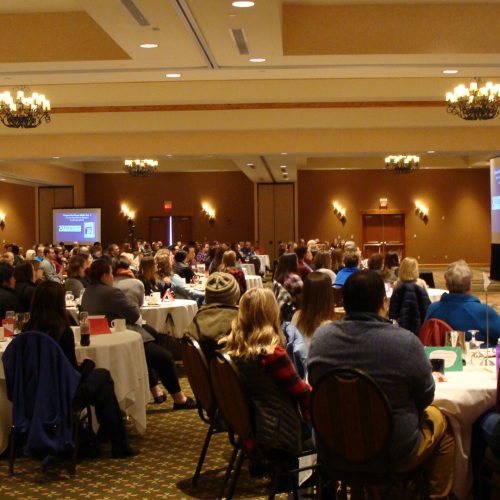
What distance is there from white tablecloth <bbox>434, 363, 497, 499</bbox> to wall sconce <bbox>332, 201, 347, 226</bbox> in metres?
25.4

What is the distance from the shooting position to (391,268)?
9.79 m

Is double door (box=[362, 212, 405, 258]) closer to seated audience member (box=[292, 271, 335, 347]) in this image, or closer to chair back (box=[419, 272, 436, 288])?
chair back (box=[419, 272, 436, 288])

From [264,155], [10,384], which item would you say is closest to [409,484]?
[10,384]

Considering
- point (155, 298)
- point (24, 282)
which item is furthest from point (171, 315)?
point (24, 282)

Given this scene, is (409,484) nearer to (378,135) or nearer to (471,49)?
(471,49)

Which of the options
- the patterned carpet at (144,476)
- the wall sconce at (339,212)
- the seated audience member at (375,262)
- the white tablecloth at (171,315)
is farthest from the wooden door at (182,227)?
the patterned carpet at (144,476)

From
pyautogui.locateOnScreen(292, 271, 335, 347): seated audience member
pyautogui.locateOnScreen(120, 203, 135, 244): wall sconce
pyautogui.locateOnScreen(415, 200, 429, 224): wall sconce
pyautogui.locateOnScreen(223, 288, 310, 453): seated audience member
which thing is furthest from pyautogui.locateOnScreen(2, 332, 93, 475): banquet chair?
pyautogui.locateOnScreen(415, 200, 429, 224): wall sconce

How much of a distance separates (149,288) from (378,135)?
8571 millimetres

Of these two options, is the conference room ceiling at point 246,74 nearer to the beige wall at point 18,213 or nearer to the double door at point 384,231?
the beige wall at point 18,213

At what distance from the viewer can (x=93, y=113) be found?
15.8 m

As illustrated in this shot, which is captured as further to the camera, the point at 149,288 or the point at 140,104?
the point at 140,104

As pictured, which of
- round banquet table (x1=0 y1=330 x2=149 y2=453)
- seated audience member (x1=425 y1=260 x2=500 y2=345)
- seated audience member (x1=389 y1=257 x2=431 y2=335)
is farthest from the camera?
seated audience member (x1=389 y1=257 x2=431 y2=335)

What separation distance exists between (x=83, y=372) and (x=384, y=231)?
25.0 m

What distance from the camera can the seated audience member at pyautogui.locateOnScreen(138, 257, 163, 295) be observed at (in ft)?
29.9
